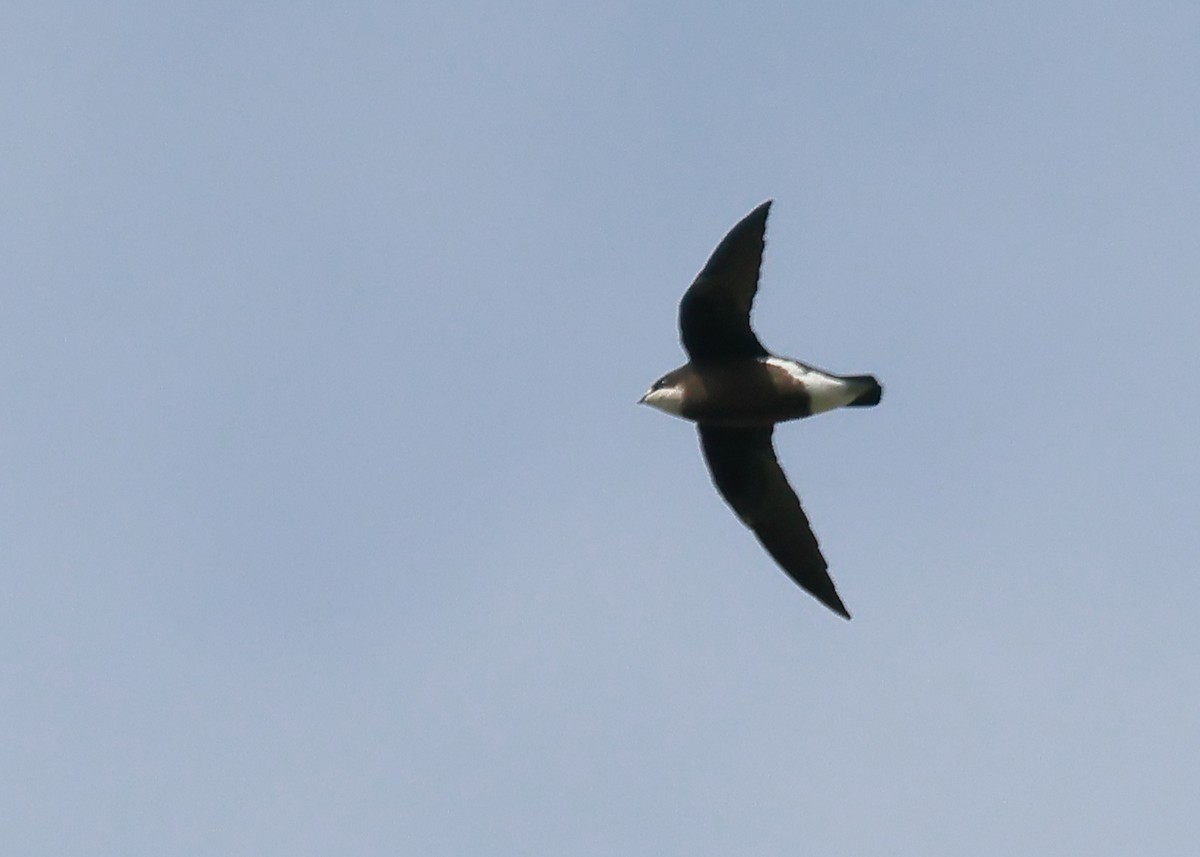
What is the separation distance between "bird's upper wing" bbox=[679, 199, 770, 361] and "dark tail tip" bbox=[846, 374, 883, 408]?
95cm

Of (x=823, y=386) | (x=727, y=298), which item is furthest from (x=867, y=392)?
(x=727, y=298)

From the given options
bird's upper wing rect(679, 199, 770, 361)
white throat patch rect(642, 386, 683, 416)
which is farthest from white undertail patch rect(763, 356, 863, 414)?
white throat patch rect(642, 386, 683, 416)

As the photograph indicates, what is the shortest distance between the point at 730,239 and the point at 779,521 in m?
2.74

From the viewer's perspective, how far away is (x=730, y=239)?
20.0 metres

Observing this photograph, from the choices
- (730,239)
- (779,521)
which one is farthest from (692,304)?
(779,521)

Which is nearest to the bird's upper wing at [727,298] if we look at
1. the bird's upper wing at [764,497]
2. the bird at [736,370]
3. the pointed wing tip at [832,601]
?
the bird at [736,370]

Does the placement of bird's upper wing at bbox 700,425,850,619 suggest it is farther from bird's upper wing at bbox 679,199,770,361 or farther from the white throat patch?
bird's upper wing at bbox 679,199,770,361

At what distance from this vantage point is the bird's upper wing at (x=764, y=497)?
20844 millimetres

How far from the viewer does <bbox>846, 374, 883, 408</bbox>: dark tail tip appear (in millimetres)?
20062

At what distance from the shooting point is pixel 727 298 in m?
20.0

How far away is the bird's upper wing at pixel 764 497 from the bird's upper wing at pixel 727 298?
995 millimetres

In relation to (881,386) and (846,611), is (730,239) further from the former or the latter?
(846,611)

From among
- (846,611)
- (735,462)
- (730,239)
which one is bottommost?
(846,611)

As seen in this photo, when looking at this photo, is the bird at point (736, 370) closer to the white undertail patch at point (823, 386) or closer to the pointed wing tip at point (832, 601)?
the white undertail patch at point (823, 386)
